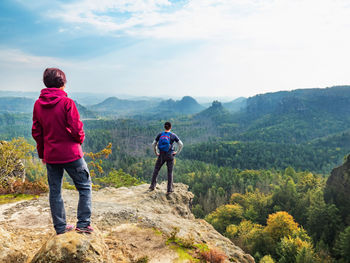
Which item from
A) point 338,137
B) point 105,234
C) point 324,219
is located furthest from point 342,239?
point 338,137

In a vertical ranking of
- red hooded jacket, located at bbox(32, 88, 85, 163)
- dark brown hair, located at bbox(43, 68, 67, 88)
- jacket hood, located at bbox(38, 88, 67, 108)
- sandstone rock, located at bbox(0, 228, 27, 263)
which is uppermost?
dark brown hair, located at bbox(43, 68, 67, 88)

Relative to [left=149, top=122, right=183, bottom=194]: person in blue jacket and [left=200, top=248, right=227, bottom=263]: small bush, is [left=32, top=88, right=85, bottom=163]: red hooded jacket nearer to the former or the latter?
[left=200, top=248, right=227, bottom=263]: small bush

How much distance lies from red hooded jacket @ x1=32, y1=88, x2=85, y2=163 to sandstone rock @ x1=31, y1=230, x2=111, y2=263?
1639 millimetres

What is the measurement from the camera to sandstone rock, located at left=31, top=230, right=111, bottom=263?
4.20 metres

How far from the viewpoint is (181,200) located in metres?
12.6

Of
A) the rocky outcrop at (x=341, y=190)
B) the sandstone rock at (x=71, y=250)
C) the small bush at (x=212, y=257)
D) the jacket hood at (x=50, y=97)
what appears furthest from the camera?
the rocky outcrop at (x=341, y=190)

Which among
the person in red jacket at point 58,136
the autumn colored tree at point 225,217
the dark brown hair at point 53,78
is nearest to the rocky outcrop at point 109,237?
the person in red jacket at point 58,136

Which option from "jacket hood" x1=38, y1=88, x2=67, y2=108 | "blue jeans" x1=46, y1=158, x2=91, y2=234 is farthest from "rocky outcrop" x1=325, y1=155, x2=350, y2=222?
"jacket hood" x1=38, y1=88, x2=67, y2=108

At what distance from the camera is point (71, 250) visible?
4.27 metres

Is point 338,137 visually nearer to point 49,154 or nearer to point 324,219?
point 324,219

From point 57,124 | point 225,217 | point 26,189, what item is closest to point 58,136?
point 57,124

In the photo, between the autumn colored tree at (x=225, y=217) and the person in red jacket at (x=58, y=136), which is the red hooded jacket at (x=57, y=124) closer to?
the person in red jacket at (x=58, y=136)

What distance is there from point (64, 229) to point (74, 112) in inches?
106

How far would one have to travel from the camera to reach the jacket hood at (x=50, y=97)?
14.3 feet
